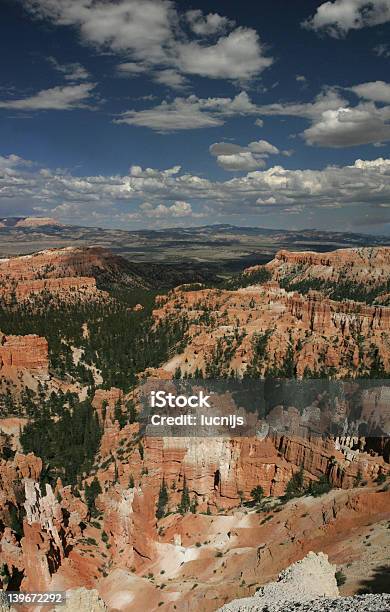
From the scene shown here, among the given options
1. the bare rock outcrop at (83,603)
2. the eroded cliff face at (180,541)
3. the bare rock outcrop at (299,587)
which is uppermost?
the bare rock outcrop at (299,587)

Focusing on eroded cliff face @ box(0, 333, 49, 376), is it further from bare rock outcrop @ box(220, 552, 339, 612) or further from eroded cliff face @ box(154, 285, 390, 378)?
bare rock outcrop @ box(220, 552, 339, 612)

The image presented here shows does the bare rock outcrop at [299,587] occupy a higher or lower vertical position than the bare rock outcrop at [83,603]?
higher

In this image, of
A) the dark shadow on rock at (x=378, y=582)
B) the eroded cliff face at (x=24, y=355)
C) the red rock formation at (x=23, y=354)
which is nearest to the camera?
the dark shadow on rock at (x=378, y=582)

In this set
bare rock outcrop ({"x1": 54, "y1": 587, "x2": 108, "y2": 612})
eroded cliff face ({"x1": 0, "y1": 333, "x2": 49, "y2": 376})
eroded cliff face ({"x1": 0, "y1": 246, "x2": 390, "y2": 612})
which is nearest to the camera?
bare rock outcrop ({"x1": 54, "y1": 587, "x2": 108, "y2": 612})

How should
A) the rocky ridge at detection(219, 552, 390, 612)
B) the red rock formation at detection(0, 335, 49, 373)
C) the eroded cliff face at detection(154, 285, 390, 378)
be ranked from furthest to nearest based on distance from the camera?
the red rock formation at detection(0, 335, 49, 373) → the eroded cliff face at detection(154, 285, 390, 378) → the rocky ridge at detection(219, 552, 390, 612)

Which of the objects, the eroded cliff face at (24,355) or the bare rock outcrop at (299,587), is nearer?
the bare rock outcrop at (299,587)

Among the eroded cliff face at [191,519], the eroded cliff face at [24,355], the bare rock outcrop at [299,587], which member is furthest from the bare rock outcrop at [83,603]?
the eroded cliff face at [24,355]

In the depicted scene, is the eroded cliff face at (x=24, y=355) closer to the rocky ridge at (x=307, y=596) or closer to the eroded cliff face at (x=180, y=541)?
the eroded cliff face at (x=180, y=541)

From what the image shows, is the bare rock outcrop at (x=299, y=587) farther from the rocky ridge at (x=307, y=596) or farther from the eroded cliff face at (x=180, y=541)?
the eroded cliff face at (x=180, y=541)

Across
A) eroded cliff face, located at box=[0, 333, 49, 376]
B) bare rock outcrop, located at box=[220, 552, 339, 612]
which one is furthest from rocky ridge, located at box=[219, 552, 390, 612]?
eroded cliff face, located at box=[0, 333, 49, 376]

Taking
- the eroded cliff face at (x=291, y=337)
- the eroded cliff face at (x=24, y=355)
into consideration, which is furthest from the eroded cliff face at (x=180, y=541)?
the eroded cliff face at (x=24, y=355)

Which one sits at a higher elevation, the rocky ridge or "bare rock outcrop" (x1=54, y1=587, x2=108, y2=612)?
the rocky ridge

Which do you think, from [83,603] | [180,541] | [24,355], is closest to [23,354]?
[24,355]

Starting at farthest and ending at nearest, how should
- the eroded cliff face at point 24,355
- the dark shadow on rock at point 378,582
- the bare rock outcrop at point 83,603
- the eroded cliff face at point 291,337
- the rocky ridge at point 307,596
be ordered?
1. the eroded cliff face at point 24,355
2. the eroded cliff face at point 291,337
3. the dark shadow on rock at point 378,582
4. the bare rock outcrop at point 83,603
5. the rocky ridge at point 307,596
